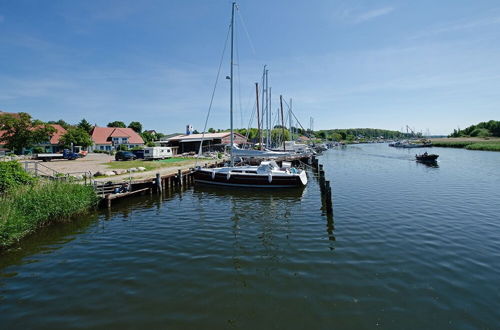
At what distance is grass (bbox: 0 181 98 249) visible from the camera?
11086 mm

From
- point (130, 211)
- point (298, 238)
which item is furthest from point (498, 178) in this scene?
point (130, 211)

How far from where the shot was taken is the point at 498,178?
29.4 metres

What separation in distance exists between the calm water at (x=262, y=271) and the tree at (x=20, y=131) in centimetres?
4396

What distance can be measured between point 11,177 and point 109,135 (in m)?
69.4

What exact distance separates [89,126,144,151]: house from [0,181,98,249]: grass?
6490 centimetres

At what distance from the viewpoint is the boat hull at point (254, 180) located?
25438 mm

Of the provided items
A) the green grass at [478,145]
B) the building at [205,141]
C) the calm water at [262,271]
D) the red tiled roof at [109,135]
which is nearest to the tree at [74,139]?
the red tiled roof at [109,135]

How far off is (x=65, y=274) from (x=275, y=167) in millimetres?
20802

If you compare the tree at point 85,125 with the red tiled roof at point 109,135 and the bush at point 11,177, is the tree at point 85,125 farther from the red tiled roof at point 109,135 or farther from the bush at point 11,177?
the bush at point 11,177

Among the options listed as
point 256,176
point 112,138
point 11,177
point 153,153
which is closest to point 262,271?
point 11,177

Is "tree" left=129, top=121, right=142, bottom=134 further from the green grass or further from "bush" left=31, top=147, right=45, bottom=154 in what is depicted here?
the green grass

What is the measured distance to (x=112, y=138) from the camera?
77625 mm

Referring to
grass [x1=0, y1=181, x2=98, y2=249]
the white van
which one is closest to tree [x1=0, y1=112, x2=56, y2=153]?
the white van

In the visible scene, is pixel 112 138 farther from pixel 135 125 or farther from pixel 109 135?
pixel 135 125
